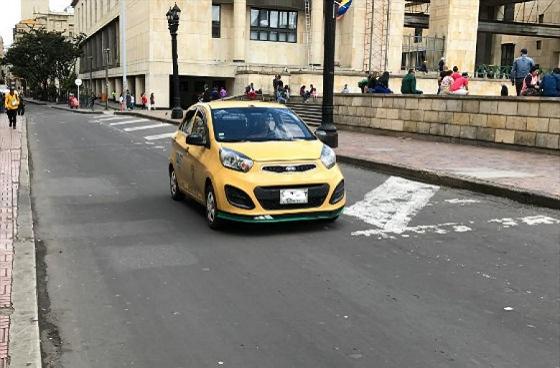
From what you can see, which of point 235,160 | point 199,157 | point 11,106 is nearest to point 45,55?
point 11,106

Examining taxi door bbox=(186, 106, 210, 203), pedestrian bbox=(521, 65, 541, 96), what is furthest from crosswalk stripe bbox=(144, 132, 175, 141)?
taxi door bbox=(186, 106, 210, 203)

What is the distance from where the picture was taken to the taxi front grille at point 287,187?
7250 millimetres

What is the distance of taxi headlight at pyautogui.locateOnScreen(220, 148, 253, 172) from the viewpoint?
7371 mm

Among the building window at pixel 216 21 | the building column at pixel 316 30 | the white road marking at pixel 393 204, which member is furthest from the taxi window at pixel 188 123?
the building window at pixel 216 21

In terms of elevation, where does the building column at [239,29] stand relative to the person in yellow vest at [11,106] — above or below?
above

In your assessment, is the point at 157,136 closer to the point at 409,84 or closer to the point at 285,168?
the point at 409,84

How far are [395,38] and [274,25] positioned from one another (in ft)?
34.7

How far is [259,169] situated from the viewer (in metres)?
7.36

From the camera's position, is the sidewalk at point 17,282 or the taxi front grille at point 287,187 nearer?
the sidewalk at point 17,282

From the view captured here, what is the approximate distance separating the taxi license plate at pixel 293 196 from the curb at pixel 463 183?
4.06 meters

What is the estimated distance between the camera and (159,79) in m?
50.3

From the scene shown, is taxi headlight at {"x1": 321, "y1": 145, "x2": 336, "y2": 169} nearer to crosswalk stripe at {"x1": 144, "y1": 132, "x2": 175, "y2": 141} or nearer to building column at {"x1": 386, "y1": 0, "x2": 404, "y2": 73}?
crosswalk stripe at {"x1": 144, "y1": 132, "x2": 175, "y2": 141}

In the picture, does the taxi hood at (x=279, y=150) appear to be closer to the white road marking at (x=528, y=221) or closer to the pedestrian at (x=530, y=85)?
the white road marking at (x=528, y=221)

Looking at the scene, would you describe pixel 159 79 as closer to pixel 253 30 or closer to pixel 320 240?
pixel 253 30
